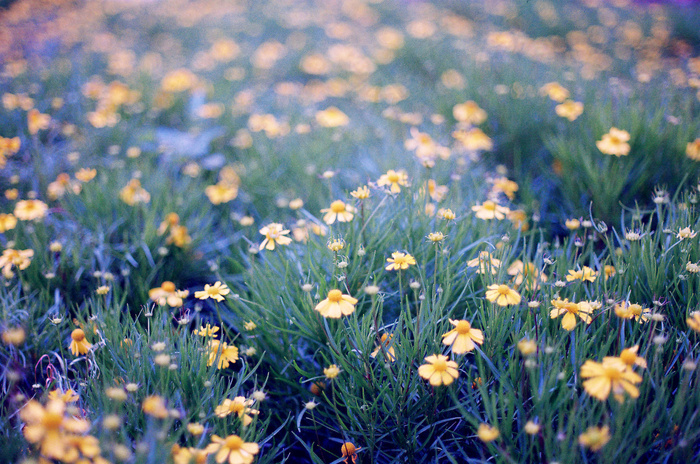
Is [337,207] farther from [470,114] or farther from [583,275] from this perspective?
[470,114]

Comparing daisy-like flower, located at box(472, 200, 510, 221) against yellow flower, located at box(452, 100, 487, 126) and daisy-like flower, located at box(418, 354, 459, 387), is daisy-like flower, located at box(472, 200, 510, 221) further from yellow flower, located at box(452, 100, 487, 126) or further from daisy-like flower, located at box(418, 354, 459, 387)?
yellow flower, located at box(452, 100, 487, 126)

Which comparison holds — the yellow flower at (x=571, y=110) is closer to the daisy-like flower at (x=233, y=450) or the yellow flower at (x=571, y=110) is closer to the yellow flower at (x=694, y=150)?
the yellow flower at (x=694, y=150)

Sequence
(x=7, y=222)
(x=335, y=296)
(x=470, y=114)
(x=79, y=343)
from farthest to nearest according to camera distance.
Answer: (x=470, y=114)
(x=7, y=222)
(x=79, y=343)
(x=335, y=296)

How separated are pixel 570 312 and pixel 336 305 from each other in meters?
0.62

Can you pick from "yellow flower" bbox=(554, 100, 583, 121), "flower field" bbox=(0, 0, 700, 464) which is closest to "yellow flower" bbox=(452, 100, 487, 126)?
"flower field" bbox=(0, 0, 700, 464)

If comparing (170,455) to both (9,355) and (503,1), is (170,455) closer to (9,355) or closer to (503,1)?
(9,355)

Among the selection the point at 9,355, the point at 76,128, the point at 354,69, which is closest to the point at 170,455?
the point at 9,355

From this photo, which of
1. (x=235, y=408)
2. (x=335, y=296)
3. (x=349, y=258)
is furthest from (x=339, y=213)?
(x=235, y=408)

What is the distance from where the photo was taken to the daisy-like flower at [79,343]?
1165 millimetres

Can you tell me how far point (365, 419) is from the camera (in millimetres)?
1083

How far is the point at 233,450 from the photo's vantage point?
894 mm

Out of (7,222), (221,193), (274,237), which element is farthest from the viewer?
(221,193)

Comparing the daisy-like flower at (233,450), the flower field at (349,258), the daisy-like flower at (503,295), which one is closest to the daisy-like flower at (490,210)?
the flower field at (349,258)

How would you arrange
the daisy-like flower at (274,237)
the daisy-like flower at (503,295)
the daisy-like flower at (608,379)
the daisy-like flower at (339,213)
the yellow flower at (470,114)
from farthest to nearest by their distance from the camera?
1. the yellow flower at (470,114)
2. the daisy-like flower at (339,213)
3. the daisy-like flower at (274,237)
4. the daisy-like flower at (503,295)
5. the daisy-like flower at (608,379)
